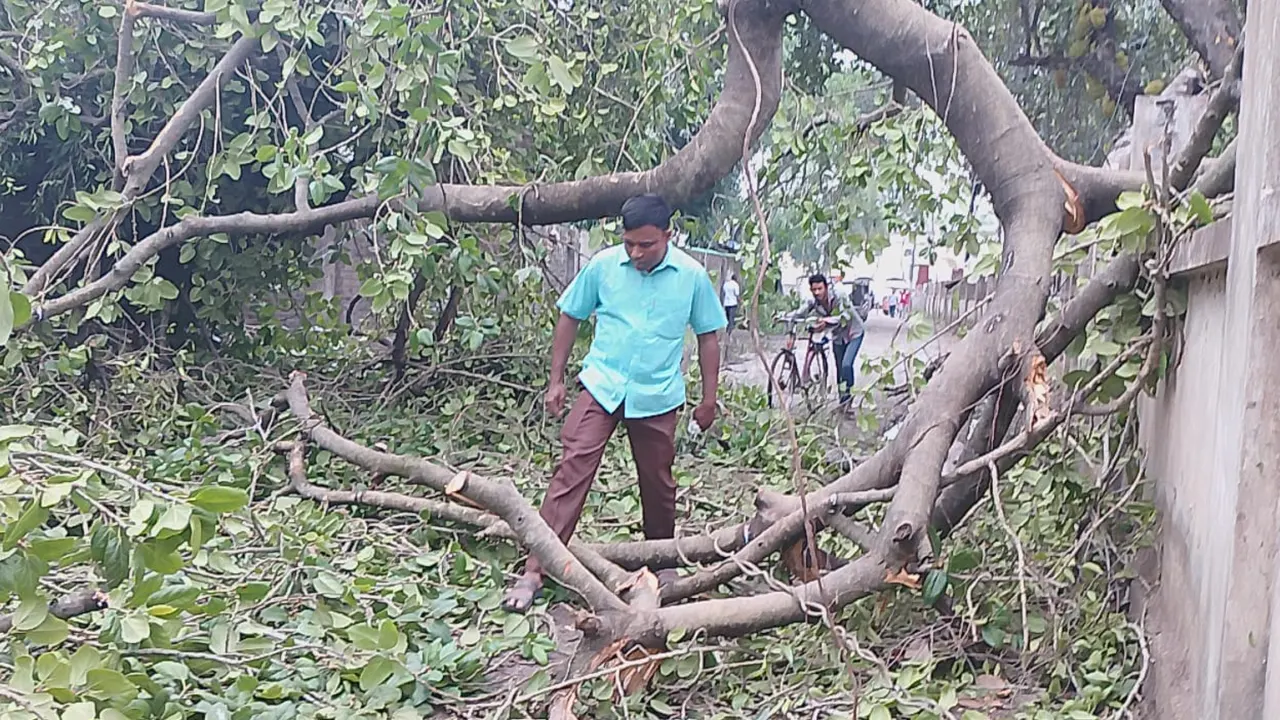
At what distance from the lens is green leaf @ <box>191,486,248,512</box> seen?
74.1 inches

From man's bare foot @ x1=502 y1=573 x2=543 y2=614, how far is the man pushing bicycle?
13.7ft

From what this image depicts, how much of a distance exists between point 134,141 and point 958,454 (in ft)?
16.5

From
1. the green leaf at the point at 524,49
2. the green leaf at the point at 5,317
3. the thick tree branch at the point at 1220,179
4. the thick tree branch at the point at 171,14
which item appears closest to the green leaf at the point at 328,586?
the green leaf at the point at 5,317

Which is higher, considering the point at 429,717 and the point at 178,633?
the point at 178,633

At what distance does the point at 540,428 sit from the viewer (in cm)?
613

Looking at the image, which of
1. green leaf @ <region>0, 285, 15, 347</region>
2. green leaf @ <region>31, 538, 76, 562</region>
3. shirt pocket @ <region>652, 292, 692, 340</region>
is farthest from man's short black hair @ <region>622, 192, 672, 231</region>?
green leaf @ <region>0, 285, 15, 347</region>

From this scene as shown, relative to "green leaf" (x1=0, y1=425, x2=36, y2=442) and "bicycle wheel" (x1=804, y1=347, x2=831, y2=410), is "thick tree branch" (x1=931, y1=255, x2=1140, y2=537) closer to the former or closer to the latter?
"green leaf" (x1=0, y1=425, x2=36, y2=442)

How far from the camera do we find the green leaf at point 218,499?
188 cm

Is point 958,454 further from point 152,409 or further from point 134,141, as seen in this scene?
Answer: point 134,141

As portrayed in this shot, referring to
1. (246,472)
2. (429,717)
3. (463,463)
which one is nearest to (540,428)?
(463,463)

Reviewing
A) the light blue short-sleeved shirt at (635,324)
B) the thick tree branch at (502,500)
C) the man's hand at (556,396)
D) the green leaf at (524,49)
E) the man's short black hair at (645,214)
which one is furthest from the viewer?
the green leaf at (524,49)

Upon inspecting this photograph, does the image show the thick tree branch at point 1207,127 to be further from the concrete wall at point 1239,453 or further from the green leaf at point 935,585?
the green leaf at point 935,585

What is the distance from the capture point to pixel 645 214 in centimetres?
373

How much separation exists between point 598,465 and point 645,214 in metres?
0.92
